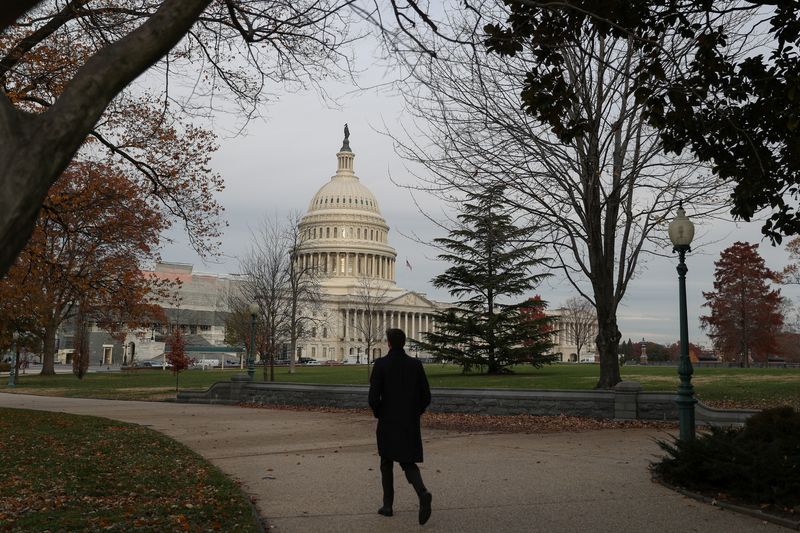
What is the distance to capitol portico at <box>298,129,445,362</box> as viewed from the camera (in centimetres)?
13225

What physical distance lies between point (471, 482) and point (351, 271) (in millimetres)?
128652

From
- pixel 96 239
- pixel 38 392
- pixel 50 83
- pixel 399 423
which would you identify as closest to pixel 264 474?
pixel 399 423

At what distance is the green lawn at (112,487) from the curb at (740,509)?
5151 millimetres

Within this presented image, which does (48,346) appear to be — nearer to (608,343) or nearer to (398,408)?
(608,343)

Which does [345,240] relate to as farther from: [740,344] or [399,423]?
[399,423]

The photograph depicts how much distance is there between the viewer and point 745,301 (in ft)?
215

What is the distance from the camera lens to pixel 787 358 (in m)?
95.3

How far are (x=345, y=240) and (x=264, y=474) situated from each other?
125 meters

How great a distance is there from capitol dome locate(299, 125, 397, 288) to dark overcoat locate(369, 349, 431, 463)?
123 m

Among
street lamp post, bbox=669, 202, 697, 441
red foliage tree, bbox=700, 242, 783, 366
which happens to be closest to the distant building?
red foliage tree, bbox=700, 242, 783, 366

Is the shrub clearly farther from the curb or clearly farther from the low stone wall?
the low stone wall

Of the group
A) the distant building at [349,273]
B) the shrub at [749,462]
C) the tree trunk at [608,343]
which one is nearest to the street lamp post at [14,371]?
the tree trunk at [608,343]

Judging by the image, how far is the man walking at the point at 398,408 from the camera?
7.34 m

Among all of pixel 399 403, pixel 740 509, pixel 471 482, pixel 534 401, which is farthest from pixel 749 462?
pixel 534 401
